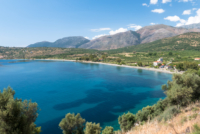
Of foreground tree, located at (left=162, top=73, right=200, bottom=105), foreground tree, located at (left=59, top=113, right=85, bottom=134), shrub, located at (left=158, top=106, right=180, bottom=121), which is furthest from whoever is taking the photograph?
foreground tree, located at (left=162, top=73, right=200, bottom=105)

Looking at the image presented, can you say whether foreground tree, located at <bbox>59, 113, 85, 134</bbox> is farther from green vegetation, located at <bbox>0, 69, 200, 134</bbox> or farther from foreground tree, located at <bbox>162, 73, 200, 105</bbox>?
foreground tree, located at <bbox>162, 73, 200, 105</bbox>

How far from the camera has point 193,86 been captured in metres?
16.4

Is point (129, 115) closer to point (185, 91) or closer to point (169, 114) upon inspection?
point (169, 114)

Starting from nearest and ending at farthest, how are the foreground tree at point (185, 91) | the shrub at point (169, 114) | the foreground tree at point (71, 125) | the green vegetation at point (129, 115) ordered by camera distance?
the shrub at point (169, 114)
the green vegetation at point (129, 115)
the foreground tree at point (71, 125)
the foreground tree at point (185, 91)

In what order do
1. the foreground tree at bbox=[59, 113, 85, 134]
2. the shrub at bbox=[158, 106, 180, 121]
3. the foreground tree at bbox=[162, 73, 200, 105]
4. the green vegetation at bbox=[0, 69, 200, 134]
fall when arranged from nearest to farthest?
the shrub at bbox=[158, 106, 180, 121], the green vegetation at bbox=[0, 69, 200, 134], the foreground tree at bbox=[59, 113, 85, 134], the foreground tree at bbox=[162, 73, 200, 105]

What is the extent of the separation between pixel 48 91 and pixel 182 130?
3880cm

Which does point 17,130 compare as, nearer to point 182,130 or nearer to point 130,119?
point 182,130

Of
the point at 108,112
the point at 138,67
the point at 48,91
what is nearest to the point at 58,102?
the point at 48,91

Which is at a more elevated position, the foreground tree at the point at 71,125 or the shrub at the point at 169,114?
the shrub at the point at 169,114

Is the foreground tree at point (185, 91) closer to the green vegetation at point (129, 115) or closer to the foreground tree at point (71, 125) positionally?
the green vegetation at point (129, 115)

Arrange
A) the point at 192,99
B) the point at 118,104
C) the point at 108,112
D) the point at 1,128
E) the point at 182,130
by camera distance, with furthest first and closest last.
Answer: the point at 118,104, the point at 108,112, the point at 192,99, the point at 1,128, the point at 182,130

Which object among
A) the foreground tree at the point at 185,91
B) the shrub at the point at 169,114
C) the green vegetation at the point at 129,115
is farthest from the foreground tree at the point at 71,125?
the foreground tree at the point at 185,91

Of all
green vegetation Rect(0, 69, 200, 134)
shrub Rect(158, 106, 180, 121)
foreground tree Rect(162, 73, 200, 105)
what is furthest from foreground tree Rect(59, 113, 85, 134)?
foreground tree Rect(162, 73, 200, 105)

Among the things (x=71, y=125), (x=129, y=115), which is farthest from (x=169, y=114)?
(x=71, y=125)
